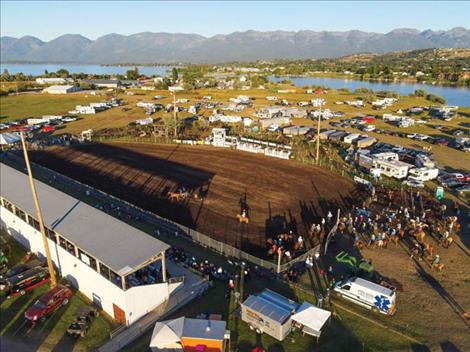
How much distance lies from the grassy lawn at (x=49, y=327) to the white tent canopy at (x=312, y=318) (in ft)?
28.1

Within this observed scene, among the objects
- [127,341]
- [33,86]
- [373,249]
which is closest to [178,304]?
[127,341]

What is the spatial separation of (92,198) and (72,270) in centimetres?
1230

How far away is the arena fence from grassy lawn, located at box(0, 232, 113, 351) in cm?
755

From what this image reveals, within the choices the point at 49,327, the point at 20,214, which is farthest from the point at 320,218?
the point at 20,214

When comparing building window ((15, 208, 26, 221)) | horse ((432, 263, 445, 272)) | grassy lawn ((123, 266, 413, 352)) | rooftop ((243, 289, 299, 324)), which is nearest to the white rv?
horse ((432, 263, 445, 272))

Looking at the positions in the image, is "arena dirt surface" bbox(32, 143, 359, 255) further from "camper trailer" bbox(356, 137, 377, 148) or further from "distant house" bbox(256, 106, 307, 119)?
"distant house" bbox(256, 106, 307, 119)

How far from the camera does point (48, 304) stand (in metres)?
17.0

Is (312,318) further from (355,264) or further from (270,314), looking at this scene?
(355,264)

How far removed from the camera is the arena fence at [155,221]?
2133cm

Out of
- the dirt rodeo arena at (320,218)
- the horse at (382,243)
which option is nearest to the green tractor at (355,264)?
the dirt rodeo arena at (320,218)

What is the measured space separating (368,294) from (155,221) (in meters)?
14.9

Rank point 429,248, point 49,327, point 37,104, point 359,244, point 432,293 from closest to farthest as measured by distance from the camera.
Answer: point 49,327, point 432,293, point 429,248, point 359,244, point 37,104

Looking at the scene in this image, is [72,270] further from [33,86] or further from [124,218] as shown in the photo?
[33,86]

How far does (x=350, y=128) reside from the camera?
6038 centimetres
